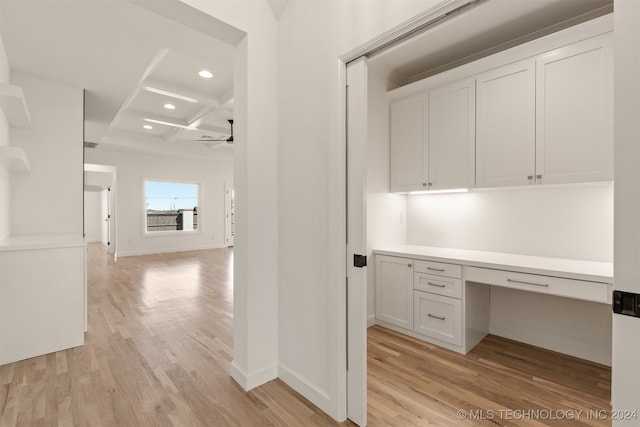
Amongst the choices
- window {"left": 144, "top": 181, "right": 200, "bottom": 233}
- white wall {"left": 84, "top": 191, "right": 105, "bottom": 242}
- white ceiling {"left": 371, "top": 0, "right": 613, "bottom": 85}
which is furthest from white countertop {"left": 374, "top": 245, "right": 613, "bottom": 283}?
white wall {"left": 84, "top": 191, "right": 105, "bottom": 242}

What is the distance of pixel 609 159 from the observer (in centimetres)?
208

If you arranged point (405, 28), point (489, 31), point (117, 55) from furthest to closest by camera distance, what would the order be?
point (117, 55)
point (489, 31)
point (405, 28)

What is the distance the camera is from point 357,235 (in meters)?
1.73

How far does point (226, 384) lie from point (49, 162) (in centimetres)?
346

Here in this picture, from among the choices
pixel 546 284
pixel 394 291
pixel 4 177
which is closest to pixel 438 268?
pixel 394 291

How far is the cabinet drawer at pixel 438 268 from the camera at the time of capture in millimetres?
2639

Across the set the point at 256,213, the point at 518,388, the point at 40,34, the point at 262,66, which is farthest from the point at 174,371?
the point at 40,34

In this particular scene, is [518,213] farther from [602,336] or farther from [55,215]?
[55,215]

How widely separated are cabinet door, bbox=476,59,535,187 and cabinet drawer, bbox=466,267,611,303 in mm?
779

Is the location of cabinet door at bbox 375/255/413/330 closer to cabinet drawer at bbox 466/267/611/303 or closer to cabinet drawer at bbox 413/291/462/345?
cabinet drawer at bbox 413/291/462/345

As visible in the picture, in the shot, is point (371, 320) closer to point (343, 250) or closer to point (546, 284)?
point (546, 284)

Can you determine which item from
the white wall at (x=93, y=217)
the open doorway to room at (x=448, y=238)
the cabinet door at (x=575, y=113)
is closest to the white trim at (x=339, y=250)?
the open doorway to room at (x=448, y=238)

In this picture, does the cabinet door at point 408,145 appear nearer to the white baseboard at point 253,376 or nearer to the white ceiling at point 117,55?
the white ceiling at point 117,55

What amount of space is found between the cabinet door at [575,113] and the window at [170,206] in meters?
8.74
